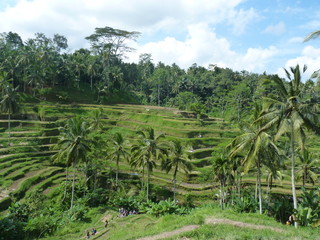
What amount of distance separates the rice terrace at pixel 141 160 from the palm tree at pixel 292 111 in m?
0.08

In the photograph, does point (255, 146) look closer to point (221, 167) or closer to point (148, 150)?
point (221, 167)

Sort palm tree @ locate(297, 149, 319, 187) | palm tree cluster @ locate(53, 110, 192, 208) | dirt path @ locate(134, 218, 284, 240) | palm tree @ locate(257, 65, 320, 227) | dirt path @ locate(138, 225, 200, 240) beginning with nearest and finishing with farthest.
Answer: dirt path @ locate(138, 225, 200, 240), dirt path @ locate(134, 218, 284, 240), palm tree @ locate(257, 65, 320, 227), palm tree cluster @ locate(53, 110, 192, 208), palm tree @ locate(297, 149, 319, 187)

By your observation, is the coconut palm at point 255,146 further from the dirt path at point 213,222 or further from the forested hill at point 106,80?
the forested hill at point 106,80

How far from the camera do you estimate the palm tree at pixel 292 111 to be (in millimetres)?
16953

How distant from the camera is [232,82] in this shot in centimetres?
8700

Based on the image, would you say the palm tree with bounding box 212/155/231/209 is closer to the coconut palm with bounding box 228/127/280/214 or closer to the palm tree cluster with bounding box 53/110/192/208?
the palm tree cluster with bounding box 53/110/192/208

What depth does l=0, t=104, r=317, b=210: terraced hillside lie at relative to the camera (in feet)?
111

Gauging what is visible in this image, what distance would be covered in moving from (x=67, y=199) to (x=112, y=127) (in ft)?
78.2

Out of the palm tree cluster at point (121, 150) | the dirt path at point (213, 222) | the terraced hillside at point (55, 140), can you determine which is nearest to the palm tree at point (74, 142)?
the palm tree cluster at point (121, 150)

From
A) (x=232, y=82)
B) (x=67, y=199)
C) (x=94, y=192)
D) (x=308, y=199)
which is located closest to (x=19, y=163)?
(x=67, y=199)

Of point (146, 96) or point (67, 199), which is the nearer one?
point (67, 199)

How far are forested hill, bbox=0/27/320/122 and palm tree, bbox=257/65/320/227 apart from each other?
45.2 metres

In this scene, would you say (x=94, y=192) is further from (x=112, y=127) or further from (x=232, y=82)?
(x=232, y=82)

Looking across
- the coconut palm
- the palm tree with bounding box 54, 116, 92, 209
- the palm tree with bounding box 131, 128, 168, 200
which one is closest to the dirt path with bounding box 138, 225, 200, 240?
the coconut palm
